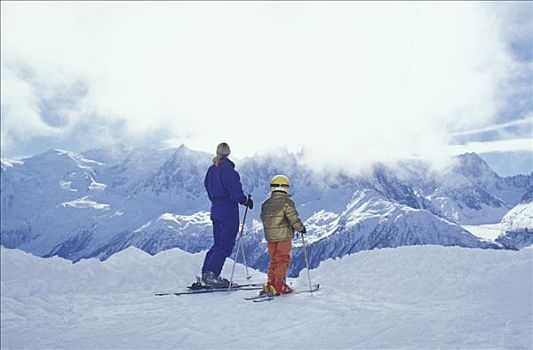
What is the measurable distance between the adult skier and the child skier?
4.65 feet

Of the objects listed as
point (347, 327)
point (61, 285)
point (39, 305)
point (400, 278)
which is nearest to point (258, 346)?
point (347, 327)

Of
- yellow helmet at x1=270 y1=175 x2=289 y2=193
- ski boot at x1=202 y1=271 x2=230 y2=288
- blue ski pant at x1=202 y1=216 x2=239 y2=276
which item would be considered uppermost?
yellow helmet at x1=270 y1=175 x2=289 y2=193

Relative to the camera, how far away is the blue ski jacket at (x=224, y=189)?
13195 millimetres

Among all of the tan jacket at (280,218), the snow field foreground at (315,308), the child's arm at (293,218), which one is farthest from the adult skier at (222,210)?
the child's arm at (293,218)

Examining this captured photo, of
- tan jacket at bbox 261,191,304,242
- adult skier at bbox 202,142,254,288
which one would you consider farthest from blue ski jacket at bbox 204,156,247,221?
tan jacket at bbox 261,191,304,242

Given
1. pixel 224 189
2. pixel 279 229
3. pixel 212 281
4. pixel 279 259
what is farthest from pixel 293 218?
pixel 212 281

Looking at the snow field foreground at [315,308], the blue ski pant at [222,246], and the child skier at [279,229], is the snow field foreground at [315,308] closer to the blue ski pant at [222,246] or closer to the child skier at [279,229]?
the child skier at [279,229]

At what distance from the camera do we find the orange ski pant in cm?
1181

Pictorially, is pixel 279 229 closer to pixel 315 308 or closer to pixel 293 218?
pixel 293 218

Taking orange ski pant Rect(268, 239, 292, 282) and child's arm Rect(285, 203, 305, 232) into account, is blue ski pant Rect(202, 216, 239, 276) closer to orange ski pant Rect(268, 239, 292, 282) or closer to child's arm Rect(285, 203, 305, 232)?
orange ski pant Rect(268, 239, 292, 282)

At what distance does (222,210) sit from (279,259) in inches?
92.6

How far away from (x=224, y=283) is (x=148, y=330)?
12.5ft

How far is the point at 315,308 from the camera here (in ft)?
33.7

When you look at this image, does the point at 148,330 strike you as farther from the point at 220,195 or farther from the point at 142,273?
the point at 142,273
